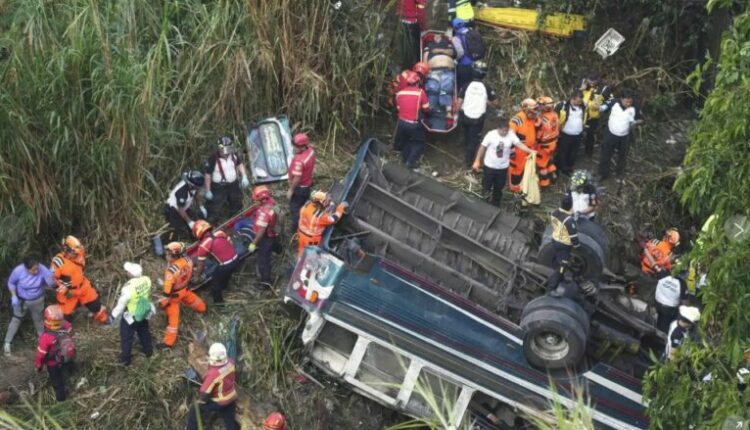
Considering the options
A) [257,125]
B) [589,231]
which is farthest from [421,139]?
[589,231]

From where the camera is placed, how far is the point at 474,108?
13.2 meters

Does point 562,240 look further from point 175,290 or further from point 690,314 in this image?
point 175,290

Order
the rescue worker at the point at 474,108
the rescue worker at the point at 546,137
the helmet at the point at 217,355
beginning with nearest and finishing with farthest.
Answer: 1. the helmet at the point at 217,355
2. the rescue worker at the point at 546,137
3. the rescue worker at the point at 474,108

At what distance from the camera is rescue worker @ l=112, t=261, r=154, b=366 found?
1038cm

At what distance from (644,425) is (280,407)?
368 centimetres

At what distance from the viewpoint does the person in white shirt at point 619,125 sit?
13.2 metres

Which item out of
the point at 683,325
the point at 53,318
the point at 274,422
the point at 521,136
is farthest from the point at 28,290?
the point at 683,325

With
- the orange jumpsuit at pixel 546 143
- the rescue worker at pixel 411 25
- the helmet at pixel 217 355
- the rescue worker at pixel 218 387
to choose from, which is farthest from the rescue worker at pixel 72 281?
the orange jumpsuit at pixel 546 143

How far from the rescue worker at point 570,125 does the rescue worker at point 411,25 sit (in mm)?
2222

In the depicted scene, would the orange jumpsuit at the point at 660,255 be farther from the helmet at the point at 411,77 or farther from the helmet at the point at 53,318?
the helmet at the point at 53,318

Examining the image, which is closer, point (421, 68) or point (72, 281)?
point (72, 281)

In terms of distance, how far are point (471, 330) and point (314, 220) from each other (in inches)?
81.3

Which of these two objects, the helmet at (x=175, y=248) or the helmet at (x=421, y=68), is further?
the helmet at (x=421, y=68)

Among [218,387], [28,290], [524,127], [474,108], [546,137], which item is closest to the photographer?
[218,387]
